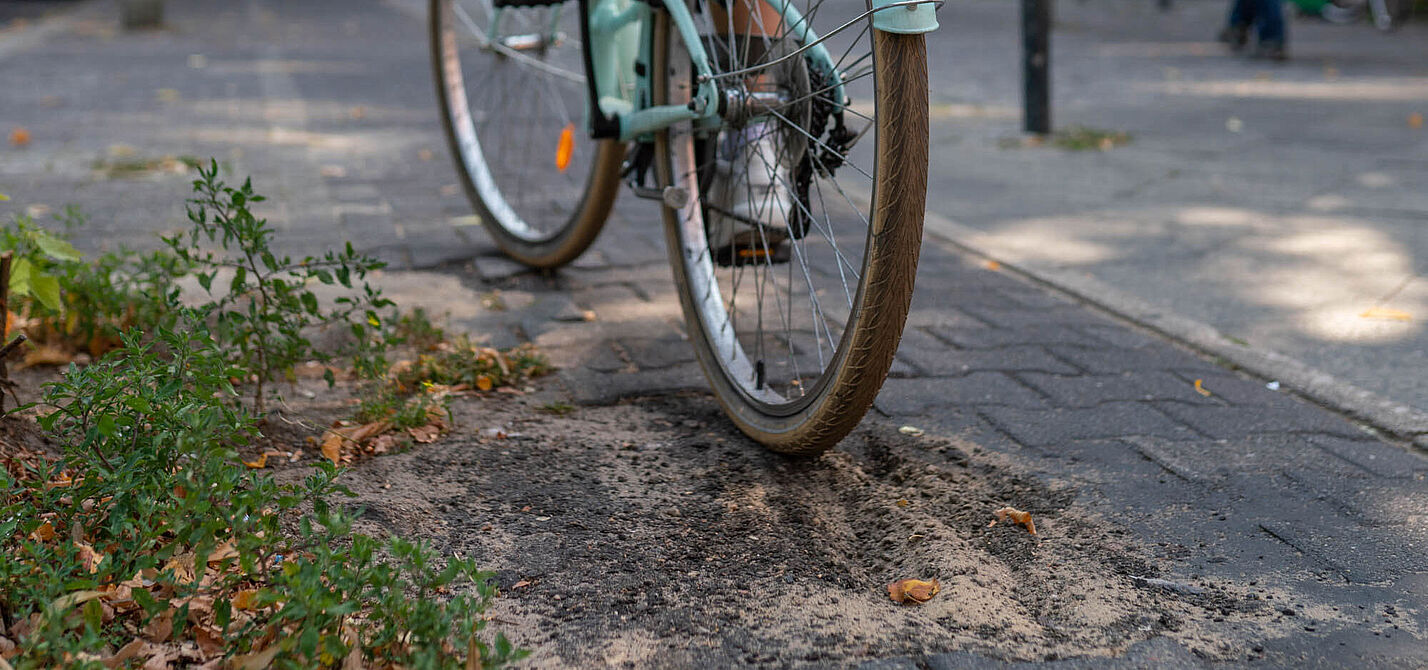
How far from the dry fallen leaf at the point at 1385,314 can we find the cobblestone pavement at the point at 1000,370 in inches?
24.3

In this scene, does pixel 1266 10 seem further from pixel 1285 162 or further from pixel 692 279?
pixel 692 279

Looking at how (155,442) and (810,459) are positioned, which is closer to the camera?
(155,442)

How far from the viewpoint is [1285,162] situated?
524 centimetres

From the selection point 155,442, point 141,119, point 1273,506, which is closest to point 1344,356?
point 1273,506

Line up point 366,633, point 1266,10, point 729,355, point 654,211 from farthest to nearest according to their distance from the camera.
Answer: point 1266,10 < point 654,211 < point 729,355 < point 366,633

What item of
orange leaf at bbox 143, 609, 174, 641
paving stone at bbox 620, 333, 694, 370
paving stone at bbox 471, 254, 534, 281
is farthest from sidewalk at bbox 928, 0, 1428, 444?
orange leaf at bbox 143, 609, 174, 641

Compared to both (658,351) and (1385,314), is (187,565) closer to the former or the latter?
(658,351)

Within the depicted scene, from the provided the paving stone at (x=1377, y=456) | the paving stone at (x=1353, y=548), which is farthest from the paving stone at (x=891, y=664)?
the paving stone at (x=1377, y=456)

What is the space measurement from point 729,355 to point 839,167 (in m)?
0.45

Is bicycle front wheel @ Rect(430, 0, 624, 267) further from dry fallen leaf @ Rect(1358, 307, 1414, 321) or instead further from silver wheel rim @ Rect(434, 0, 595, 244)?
dry fallen leaf @ Rect(1358, 307, 1414, 321)

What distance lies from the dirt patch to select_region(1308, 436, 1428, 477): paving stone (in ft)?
2.06

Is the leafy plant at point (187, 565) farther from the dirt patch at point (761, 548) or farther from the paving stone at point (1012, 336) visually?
the paving stone at point (1012, 336)

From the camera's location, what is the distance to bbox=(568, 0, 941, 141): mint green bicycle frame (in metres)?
2.22

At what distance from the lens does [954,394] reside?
8.73 feet
